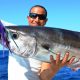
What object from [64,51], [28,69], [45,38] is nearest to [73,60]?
[64,51]

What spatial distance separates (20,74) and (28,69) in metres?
0.18

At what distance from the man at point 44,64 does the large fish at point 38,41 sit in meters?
0.14

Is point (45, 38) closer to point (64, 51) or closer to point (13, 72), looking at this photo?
point (64, 51)

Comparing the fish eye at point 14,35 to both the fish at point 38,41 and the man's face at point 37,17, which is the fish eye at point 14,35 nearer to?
the fish at point 38,41

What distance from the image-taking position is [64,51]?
5.42 metres

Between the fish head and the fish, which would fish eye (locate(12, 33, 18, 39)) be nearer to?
the fish

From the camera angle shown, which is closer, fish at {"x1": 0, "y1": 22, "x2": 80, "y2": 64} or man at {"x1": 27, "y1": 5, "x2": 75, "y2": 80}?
fish at {"x1": 0, "y1": 22, "x2": 80, "y2": 64}

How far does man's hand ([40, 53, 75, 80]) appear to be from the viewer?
213 inches

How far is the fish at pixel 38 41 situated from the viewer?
5195 millimetres

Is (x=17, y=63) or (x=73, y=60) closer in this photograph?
(x=73, y=60)

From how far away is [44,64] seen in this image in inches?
233

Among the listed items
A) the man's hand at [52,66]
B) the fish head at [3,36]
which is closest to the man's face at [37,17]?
the man's hand at [52,66]

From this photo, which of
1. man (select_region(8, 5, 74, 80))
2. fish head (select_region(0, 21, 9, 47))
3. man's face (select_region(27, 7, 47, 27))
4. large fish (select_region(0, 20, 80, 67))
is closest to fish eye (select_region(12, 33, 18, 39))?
large fish (select_region(0, 20, 80, 67))

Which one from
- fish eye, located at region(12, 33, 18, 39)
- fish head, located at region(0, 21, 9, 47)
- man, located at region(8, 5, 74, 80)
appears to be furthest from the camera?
man, located at region(8, 5, 74, 80)
